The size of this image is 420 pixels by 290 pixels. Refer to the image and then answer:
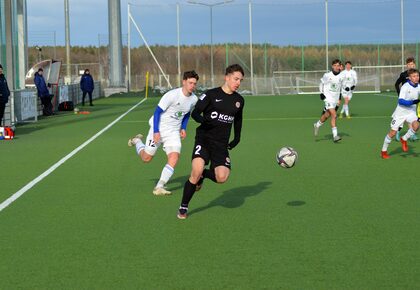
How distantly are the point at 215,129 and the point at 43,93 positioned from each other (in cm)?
2292

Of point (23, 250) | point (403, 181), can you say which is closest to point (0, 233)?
point (23, 250)

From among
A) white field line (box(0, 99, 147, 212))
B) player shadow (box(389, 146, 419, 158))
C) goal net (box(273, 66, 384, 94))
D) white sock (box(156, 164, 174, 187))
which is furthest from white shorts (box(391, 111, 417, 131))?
goal net (box(273, 66, 384, 94))

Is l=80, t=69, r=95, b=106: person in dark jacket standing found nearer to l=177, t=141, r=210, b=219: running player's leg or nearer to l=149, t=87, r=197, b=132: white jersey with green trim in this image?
l=149, t=87, r=197, b=132: white jersey with green trim

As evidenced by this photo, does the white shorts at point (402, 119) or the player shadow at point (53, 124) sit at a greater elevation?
the white shorts at point (402, 119)

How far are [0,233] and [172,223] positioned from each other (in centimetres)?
186

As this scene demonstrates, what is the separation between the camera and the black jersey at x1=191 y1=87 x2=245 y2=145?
8.94 meters

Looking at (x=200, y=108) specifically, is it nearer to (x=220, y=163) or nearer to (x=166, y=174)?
(x=220, y=163)

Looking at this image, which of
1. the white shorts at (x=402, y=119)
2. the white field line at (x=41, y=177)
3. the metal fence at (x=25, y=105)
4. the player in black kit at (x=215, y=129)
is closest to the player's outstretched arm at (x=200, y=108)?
the player in black kit at (x=215, y=129)

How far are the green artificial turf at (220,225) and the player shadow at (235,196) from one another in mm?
33

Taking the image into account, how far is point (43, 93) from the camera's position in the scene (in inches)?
1219

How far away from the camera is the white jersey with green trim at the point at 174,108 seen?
417 inches

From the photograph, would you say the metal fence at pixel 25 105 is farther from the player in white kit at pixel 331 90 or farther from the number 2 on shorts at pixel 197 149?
the number 2 on shorts at pixel 197 149

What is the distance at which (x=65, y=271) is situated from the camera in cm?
659

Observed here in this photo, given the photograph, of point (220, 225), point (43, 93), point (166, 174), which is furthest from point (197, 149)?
point (43, 93)
